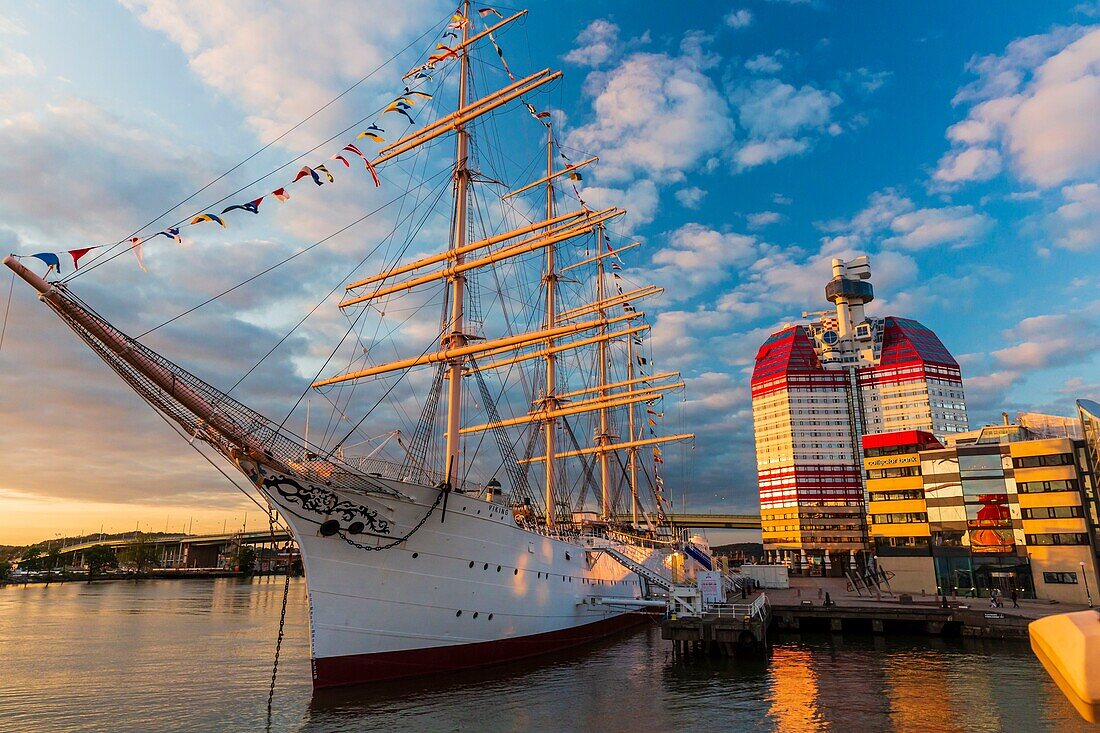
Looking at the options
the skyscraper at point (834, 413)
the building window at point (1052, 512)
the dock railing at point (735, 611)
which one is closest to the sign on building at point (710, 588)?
the dock railing at point (735, 611)

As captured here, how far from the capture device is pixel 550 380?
42.9 m

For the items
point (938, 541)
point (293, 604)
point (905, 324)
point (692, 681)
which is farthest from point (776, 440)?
point (692, 681)

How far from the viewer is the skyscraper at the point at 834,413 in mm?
104000

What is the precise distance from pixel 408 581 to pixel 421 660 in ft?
9.00

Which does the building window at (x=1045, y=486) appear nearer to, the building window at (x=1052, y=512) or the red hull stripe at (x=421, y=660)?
the building window at (x=1052, y=512)

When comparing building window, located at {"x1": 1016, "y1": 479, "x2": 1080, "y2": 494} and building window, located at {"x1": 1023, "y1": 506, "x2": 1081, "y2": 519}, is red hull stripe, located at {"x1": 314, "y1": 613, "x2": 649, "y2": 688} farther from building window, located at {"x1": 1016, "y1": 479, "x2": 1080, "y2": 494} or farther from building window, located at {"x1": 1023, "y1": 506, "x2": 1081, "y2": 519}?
building window, located at {"x1": 1016, "y1": 479, "x2": 1080, "y2": 494}

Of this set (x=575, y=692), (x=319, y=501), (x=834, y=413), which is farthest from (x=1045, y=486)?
(x=834, y=413)

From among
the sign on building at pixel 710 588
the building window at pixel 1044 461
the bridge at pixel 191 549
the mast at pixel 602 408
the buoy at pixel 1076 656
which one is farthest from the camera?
the bridge at pixel 191 549

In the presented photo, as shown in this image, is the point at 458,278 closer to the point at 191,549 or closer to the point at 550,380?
the point at 550,380

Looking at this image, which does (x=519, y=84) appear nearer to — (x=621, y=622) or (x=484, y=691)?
(x=484, y=691)

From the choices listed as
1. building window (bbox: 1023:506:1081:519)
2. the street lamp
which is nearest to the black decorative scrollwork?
building window (bbox: 1023:506:1081:519)

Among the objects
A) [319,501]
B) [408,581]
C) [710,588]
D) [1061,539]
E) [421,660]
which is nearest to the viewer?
[319,501]

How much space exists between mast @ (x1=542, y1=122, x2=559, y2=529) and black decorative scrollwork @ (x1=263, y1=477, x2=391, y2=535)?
15929 mm

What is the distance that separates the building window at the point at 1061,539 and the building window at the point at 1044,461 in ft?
14.1
